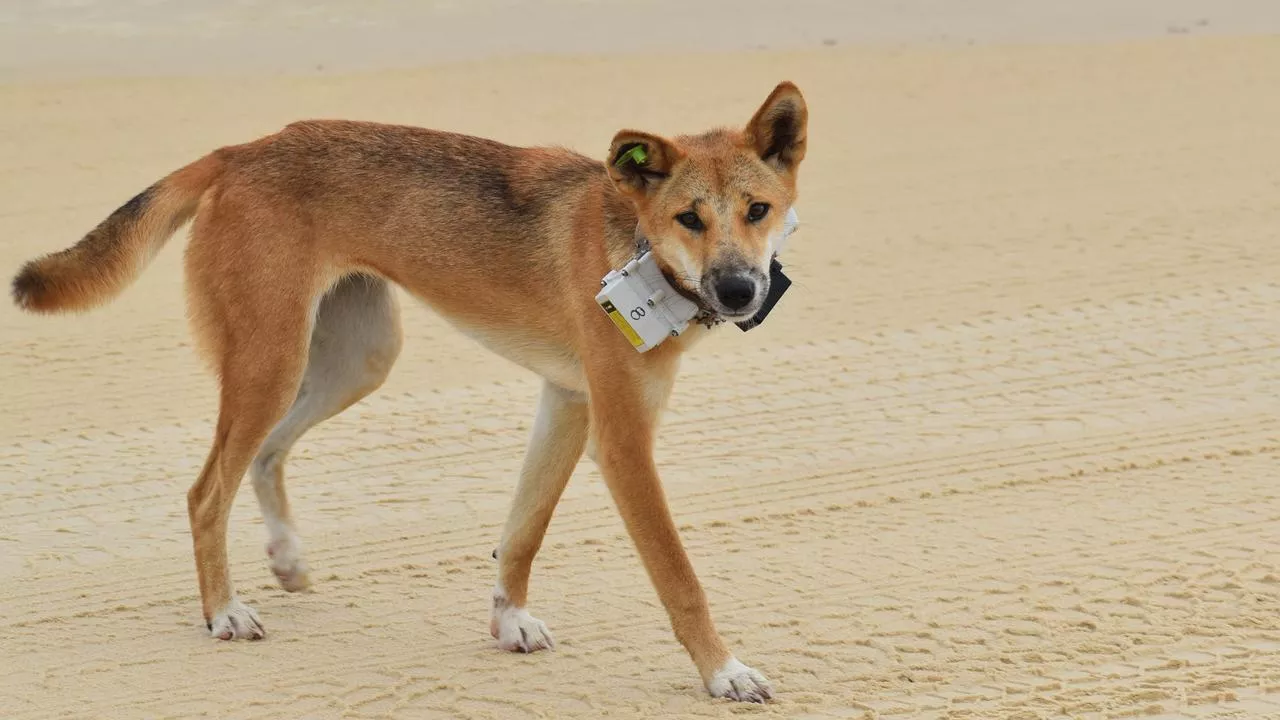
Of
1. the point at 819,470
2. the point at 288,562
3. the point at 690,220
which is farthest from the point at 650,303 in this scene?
the point at 819,470

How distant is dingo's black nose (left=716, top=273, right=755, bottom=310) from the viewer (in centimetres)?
516

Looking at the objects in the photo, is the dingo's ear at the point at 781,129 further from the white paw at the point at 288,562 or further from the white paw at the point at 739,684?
the white paw at the point at 288,562

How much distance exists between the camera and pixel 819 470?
7.30 m

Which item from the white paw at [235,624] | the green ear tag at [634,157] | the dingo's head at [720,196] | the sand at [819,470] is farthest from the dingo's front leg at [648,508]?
the white paw at [235,624]

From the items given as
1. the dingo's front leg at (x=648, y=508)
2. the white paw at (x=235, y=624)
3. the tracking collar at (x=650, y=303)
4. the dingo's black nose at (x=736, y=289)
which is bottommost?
the white paw at (x=235, y=624)

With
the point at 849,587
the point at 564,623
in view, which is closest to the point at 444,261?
the point at 564,623

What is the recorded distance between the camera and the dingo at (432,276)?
554cm

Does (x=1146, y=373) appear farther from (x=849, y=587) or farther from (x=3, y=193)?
(x=3, y=193)

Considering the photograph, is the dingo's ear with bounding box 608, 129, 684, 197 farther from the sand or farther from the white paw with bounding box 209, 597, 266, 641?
the white paw with bounding box 209, 597, 266, 641

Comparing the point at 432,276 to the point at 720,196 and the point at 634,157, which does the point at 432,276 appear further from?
the point at 720,196

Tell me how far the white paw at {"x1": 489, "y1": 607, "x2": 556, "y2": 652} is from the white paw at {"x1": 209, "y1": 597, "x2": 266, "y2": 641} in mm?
800

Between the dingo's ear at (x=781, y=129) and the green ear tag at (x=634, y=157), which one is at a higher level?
the dingo's ear at (x=781, y=129)

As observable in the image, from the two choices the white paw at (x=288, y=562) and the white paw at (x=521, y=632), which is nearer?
the white paw at (x=521, y=632)

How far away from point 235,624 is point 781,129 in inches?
94.7
